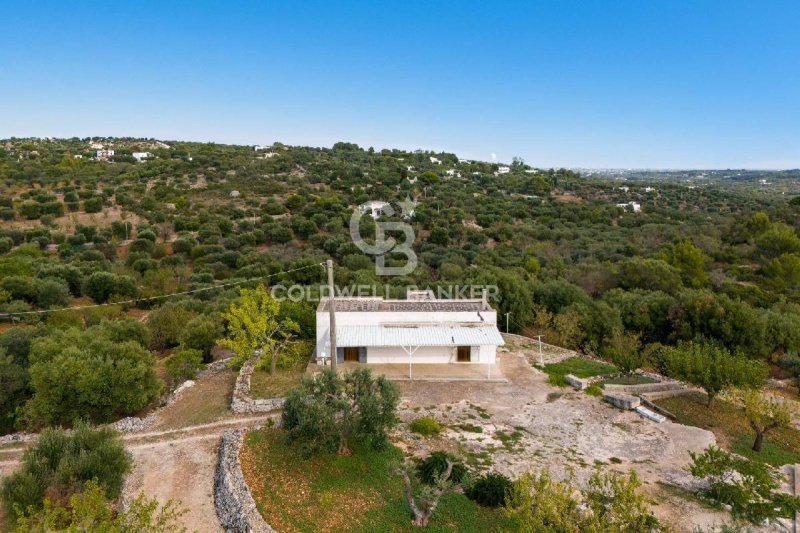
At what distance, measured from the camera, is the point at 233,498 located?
1148cm

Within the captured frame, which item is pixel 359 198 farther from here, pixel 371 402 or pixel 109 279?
pixel 371 402

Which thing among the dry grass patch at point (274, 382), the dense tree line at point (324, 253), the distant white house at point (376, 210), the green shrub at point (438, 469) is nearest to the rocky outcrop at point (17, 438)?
the dense tree line at point (324, 253)

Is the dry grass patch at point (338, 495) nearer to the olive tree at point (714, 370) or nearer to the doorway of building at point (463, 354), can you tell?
the doorway of building at point (463, 354)

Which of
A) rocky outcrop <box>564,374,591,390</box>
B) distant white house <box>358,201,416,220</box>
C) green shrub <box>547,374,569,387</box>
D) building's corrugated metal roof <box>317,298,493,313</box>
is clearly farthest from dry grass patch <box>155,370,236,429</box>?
distant white house <box>358,201,416,220</box>

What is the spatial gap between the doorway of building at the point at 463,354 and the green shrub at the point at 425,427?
7027mm

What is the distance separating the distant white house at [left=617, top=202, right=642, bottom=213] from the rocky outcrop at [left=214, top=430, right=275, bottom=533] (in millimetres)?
68704

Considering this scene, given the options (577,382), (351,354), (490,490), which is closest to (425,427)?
(490,490)

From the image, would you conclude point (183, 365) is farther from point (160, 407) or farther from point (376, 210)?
point (376, 210)

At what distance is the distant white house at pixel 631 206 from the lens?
223 ft

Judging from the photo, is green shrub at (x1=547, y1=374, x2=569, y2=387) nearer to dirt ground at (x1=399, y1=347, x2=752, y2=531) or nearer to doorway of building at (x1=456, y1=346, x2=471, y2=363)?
dirt ground at (x1=399, y1=347, x2=752, y2=531)

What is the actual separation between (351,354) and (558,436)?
35.8 ft

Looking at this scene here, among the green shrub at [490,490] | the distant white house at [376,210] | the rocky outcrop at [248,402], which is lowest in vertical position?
the rocky outcrop at [248,402]

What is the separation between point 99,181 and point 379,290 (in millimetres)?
51781

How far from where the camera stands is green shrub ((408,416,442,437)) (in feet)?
51.3
